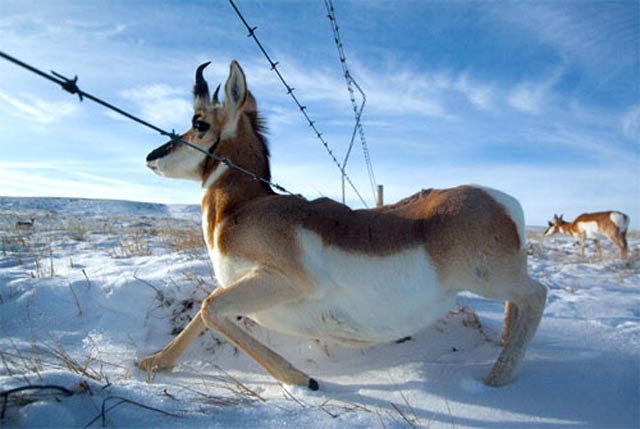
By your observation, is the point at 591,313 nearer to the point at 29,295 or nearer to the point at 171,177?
the point at 171,177

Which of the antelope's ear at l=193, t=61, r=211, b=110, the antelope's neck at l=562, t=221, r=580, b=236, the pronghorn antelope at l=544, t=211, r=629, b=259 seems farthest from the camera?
the antelope's neck at l=562, t=221, r=580, b=236

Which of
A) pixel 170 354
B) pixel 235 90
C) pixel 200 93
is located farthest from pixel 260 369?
pixel 200 93

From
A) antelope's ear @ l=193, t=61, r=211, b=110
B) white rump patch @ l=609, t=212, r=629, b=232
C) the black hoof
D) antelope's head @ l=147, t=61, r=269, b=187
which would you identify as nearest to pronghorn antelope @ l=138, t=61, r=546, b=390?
the black hoof

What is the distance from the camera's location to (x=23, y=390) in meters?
1.54

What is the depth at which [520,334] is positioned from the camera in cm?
242

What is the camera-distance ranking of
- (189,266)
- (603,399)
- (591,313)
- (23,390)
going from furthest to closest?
(189,266) → (591,313) → (603,399) → (23,390)

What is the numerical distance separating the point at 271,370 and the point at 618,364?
223 cm

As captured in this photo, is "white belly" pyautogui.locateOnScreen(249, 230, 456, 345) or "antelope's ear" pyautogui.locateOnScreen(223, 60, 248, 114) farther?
"antelope's ear" pyautogui.locateOnScreen(223, 60, 248, 114)

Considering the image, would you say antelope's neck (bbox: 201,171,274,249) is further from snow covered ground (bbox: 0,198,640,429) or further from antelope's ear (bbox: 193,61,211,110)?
snow covered ground (bbox: 0,198,640,429)

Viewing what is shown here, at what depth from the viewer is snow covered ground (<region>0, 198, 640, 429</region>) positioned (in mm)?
1669

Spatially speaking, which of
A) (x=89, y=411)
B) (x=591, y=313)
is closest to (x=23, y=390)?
(x=89, y=411)

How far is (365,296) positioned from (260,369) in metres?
1.07

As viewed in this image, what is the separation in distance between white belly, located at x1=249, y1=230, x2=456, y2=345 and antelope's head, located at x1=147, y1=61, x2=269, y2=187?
1.11 metres

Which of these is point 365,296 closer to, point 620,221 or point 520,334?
→ point 520,334
